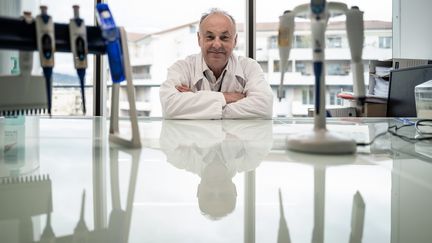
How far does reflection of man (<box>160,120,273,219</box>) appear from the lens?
1.22 feet

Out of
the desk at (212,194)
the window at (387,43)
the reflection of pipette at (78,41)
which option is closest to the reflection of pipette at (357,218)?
the desk at (212,194)

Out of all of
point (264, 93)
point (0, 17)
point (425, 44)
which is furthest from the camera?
point (425, 44)

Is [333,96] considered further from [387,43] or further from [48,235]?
[387,43]

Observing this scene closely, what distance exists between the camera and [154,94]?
397 cm

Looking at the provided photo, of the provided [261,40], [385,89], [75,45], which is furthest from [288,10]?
[261,40]

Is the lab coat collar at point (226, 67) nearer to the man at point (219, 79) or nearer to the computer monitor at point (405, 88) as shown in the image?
the man at point (219, 79)

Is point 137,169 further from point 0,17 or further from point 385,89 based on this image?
point 385,89

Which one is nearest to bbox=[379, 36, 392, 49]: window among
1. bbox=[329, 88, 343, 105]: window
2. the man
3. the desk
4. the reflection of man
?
bbox=[329, 88, 343, 105]: window

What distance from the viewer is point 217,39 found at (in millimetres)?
1905

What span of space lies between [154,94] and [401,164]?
11.7ft

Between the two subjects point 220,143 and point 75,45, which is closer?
point 75,45

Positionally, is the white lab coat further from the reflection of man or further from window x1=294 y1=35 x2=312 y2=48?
window x1=294 y1=35 x2=312 y2=48

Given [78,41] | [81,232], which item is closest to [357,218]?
[81,232]

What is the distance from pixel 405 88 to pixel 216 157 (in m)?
1.57
